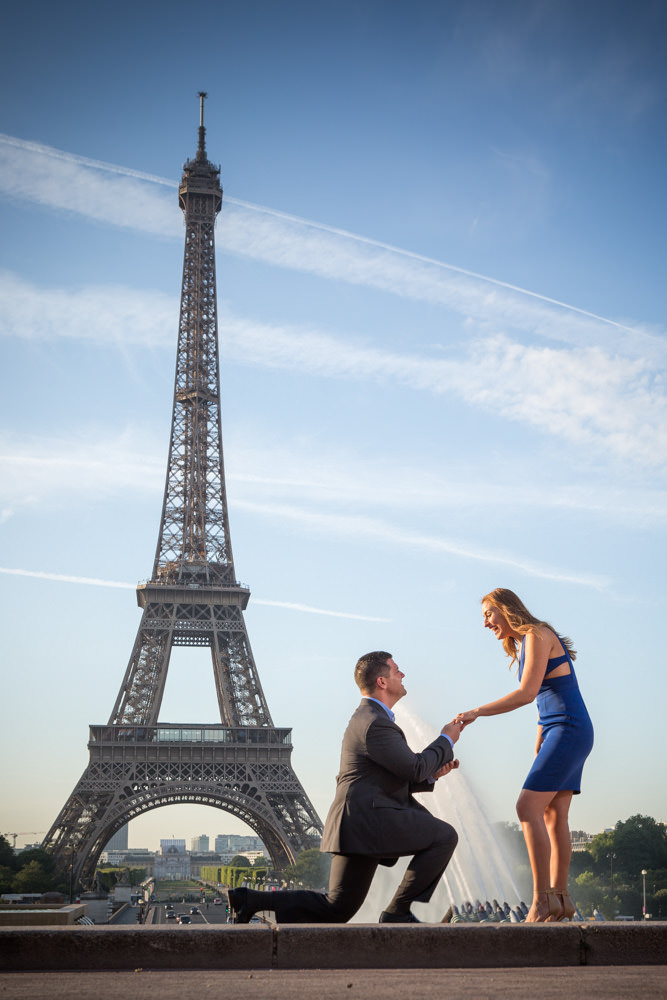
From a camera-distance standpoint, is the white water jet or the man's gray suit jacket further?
the white water jet

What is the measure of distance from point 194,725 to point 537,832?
191ft

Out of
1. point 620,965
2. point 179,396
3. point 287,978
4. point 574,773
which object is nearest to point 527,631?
point 574,773

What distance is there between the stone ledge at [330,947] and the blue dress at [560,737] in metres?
1.85

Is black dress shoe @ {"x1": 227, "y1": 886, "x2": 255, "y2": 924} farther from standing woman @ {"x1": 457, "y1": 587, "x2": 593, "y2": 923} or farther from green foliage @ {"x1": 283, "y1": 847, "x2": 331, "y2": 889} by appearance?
green foliage @ {"x1": 283, "y1": 847, "x2": 331, "y2": 889}

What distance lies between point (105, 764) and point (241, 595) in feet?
43.4

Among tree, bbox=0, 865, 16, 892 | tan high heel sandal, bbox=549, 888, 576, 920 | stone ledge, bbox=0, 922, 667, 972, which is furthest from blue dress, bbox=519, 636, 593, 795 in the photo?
tree, bbox=0, 865, 16, 892

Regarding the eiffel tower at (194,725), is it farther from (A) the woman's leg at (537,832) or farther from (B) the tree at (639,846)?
(A) the woman's leg at (537,832)

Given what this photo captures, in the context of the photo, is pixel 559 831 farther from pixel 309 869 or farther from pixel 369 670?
pixel 309 869

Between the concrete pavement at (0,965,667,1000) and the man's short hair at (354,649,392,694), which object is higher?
the man's short hair at (354,649,392,694)

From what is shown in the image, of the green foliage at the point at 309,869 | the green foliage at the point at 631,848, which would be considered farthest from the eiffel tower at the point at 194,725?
the green foliage at the point at 631,848

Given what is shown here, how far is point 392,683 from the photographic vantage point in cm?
701

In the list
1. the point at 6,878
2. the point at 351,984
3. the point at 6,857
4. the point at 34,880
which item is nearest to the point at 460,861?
the point at 351,984

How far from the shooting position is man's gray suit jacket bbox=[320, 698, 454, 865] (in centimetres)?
636

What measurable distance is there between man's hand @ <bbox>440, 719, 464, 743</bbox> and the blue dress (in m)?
0.77
